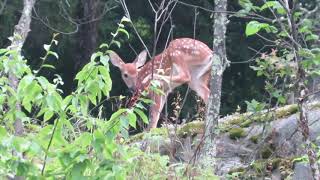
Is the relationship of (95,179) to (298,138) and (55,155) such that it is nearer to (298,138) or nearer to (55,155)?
(55,155)

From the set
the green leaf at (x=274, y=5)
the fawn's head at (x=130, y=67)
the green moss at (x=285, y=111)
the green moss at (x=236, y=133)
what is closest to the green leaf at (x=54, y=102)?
the green leaf at (x=274, y=5)

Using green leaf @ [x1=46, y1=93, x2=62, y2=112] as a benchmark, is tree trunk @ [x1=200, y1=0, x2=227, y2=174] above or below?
above

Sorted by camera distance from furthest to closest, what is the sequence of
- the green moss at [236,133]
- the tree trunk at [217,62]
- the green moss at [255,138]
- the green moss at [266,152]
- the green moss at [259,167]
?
the green moss at [236,133] → the green moss at [255,138] → the green moss at [266,152] → the tree trunk at [217,62] → the green moss at [259,167]

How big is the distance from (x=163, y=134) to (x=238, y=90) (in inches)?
517

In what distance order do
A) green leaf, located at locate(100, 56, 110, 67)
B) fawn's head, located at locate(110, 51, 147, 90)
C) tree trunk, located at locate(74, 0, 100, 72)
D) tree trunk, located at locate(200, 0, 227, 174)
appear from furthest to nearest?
1. tree trunk, located at locate(74, 0, 100, 72)
2. fawn's head, located at locate(110, 51, 147, 90)
3. tree trunk, located at locate(200, 0, 227, 174)
4. green leaf, located at locate(100, 56, 110, 67)

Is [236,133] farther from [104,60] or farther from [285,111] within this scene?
[104,60]

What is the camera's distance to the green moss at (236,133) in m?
8.73

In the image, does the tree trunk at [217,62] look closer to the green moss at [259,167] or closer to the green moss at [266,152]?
the green moss at [259,167]

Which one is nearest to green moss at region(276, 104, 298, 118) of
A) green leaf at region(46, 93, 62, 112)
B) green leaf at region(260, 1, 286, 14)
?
green leaf at region(260, 1, 286, 14)

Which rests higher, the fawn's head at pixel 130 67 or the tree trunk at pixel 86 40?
the tree trunk at pixel 86 40

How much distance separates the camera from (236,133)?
8797 mm

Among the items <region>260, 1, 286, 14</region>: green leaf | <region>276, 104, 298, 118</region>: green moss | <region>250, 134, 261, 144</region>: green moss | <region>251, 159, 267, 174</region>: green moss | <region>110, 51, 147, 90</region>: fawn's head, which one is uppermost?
<region>260, 1, 286, 14</region>: green leaf

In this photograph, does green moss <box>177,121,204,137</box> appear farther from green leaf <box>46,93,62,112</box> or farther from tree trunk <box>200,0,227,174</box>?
green leaf <box>46,93,62,112</box>

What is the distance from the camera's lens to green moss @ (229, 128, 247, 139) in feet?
28.6
